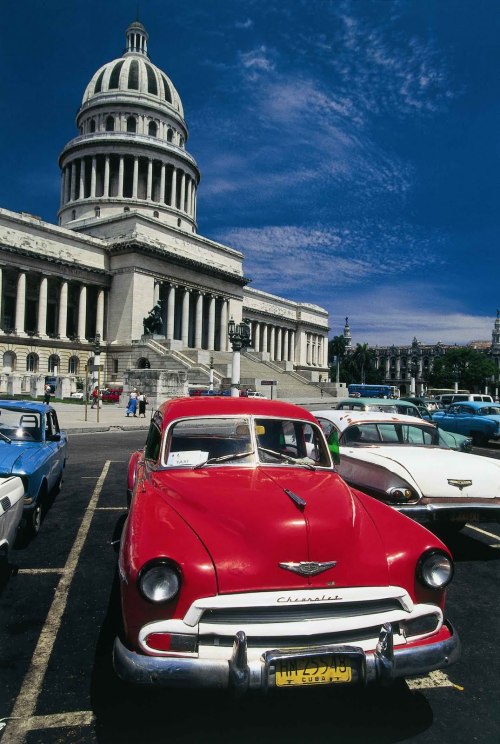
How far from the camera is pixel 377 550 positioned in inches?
123

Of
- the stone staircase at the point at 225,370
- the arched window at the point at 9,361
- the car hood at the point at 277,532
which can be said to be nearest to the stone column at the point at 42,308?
the arched window at the point at 9,361

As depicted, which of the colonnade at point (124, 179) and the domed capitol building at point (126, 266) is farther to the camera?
the colonnade at point (124, 179)

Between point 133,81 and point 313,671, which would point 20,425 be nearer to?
point 313,671

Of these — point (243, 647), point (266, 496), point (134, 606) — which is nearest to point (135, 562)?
point (134, 606)

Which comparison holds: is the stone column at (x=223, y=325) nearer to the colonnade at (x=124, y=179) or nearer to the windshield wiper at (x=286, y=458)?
the colonnade at (x=124, y=179)

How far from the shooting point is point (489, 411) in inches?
794

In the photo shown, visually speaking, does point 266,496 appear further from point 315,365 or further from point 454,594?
point 315,365

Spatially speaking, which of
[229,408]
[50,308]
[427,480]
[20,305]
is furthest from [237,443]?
[50,308]

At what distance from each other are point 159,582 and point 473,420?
688 inches

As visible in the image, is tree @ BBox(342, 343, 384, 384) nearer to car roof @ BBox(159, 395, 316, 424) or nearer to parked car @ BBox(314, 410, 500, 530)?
parked car @ BBox(314, 410, 500, 530)

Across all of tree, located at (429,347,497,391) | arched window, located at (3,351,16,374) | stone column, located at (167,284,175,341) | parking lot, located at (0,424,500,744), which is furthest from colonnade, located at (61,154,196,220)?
tree, located at (429,347,497,391)

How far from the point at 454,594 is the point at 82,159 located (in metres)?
69.3

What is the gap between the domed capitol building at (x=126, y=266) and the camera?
153 ft

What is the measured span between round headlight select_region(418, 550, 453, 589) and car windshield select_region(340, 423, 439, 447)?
14.7ft
